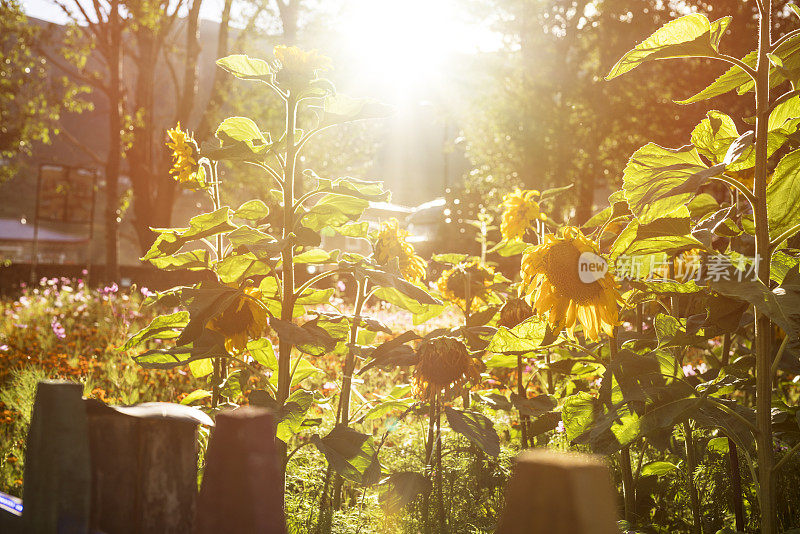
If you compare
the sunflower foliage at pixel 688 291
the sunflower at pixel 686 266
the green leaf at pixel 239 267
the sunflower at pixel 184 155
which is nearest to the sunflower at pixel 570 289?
the sunflower foliage at pixel 688 291

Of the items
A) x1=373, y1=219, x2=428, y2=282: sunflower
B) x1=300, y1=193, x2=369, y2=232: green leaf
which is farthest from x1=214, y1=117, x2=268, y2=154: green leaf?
x1=373, y1=219, x2=428, y2=282: sunflower

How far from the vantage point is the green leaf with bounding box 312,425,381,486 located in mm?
1984

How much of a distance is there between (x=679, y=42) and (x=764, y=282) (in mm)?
650

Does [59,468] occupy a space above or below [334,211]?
below

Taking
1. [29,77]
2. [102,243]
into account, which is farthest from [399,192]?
[29,77]

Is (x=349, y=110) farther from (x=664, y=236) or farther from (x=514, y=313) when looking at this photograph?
(x=514, y=313)

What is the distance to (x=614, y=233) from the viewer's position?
2416 millimetres

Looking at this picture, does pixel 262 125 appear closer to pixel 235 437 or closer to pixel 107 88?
pixel 107 88

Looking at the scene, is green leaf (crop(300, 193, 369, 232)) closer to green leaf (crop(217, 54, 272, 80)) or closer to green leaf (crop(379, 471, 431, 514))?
green leaf (crop(217, 54, 272, 80))

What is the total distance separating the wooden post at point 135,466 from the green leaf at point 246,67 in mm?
1216

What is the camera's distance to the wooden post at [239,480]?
106 centimetres

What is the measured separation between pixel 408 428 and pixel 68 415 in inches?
106

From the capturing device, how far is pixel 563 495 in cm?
80

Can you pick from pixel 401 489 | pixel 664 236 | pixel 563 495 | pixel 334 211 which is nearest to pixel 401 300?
pixel 334 211
